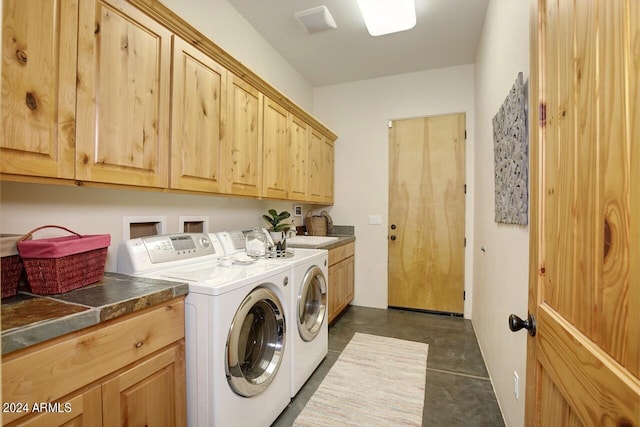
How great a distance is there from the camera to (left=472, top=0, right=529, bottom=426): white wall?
1.41m

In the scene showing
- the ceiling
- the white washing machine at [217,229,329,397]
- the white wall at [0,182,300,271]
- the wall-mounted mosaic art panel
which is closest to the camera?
the white wall at [0,182,300,271]

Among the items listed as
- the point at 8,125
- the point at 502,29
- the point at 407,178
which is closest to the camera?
the point at 8,125

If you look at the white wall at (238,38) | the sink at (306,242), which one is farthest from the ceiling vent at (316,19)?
the sink at (306,242)

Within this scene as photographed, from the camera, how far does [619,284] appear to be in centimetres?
48

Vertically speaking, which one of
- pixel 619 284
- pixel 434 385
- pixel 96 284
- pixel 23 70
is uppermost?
pixel 23 70

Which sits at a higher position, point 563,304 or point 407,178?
point 407,178

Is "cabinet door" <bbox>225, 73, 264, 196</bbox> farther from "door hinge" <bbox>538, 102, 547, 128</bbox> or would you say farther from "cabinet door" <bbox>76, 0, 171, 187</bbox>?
"door hinge" <bbox>538, 102, 547, 128</bbox>

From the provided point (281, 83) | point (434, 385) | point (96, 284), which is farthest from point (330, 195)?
point (96, 284)

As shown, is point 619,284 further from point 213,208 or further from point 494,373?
point 213,208

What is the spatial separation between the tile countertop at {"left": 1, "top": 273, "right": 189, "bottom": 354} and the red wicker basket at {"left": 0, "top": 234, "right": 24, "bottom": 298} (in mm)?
35

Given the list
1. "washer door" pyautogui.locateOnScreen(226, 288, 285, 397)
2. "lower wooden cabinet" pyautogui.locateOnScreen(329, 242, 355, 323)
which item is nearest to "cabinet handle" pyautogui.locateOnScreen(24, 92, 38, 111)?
"washer door" pyautogui.locateOnScreen(226, 288, 285, 397)

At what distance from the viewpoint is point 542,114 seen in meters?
0.78

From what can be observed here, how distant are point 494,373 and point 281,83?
3170 mm

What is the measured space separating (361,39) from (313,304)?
249 centimetres
